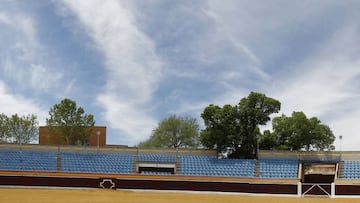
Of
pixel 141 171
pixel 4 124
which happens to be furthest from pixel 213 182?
pixel 4 124

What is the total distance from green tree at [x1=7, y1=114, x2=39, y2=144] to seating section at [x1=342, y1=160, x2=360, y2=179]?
30842 millimetres

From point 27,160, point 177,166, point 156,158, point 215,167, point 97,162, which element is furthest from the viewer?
point 156,158

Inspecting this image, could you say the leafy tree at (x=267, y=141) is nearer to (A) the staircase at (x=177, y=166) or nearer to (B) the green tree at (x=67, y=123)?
(A) the staircase at (x=177, y=166)

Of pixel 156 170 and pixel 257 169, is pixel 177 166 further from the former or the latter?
pixel 257 169

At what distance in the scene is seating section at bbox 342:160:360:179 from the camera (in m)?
28.2

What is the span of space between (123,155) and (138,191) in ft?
19.4

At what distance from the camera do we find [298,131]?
38719mm

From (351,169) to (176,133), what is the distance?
76.5ft

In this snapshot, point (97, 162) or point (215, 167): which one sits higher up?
point (97, 162)

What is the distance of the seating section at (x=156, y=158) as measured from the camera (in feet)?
105

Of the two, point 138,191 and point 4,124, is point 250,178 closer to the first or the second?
point 138,191

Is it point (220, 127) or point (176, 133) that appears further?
point (176, 133)

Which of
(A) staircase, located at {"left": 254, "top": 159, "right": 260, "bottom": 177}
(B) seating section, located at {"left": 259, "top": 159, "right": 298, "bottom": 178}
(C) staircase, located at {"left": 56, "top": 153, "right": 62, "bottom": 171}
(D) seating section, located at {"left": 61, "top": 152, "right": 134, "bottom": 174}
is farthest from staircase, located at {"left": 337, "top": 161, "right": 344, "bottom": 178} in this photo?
(C) staircase, located at {"left": 56, "top": 153, "right": 62, "bottom": 171}

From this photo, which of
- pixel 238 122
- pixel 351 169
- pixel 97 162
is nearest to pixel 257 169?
pixel 238 122
